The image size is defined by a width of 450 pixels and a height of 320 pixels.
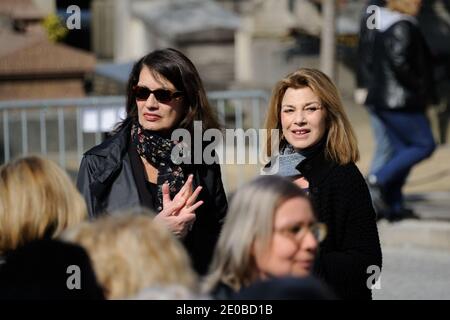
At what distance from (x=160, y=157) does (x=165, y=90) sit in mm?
298

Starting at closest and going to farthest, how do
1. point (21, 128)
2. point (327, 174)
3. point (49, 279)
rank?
point (49, 279) < point (327, 174) < point (21, 128)

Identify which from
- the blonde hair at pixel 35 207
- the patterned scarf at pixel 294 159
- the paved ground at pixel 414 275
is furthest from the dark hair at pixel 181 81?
the paved ground at pixel 414 275

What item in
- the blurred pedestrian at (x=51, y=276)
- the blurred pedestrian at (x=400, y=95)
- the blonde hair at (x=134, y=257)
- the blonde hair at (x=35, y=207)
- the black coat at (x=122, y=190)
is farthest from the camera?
the blurred pedestrian at (x=400, y=95)

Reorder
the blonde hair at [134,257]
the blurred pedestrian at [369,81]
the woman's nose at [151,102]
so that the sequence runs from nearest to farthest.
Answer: the blonde hair at [134,257], the woman's nose at [151,102], the blurred pedestrian at [369,81]

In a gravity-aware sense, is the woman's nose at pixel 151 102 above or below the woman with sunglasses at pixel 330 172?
above

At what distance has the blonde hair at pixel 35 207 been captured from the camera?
4098mm

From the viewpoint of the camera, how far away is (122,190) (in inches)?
210

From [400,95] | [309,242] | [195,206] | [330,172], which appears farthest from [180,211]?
[400,95]

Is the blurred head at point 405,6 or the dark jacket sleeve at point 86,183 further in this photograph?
the blurred head at point 405,6

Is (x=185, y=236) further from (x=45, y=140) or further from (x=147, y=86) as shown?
(x=45, y=140)

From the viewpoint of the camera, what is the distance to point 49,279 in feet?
11.9

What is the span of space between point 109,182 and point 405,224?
551 centimetres

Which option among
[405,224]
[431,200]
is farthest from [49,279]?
[431,200]

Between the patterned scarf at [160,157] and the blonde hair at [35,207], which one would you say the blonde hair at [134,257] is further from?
the patterned scarf at [160,157]
